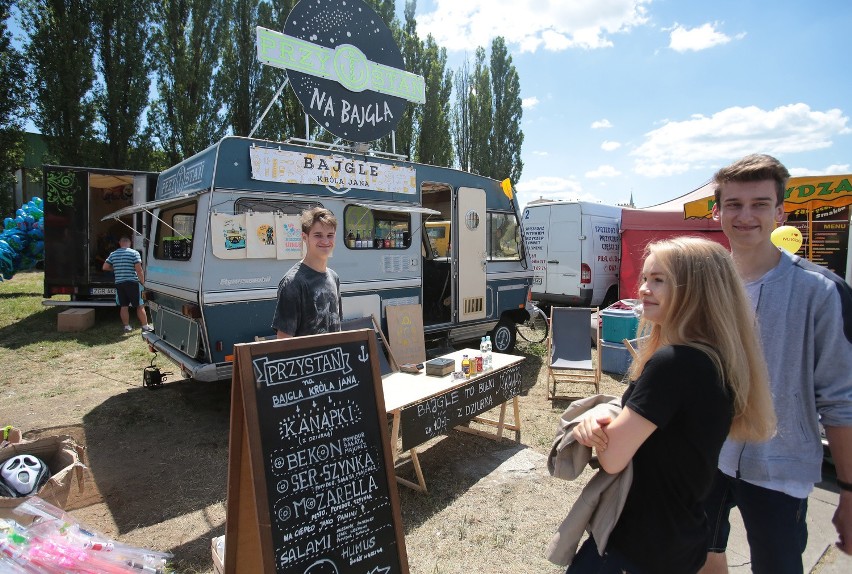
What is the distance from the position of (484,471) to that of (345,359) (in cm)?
224

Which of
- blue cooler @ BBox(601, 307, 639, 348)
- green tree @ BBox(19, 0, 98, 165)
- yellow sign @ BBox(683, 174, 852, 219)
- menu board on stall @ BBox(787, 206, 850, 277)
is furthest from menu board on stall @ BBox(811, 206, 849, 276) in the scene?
green tree @ BBox(19, 0, 98, 165)

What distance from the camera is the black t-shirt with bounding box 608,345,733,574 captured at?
4.09 ft

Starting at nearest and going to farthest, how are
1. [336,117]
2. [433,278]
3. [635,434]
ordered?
[635,434] → [336,117] → [433,278]

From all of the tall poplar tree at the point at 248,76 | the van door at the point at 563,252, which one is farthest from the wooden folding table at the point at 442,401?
the tall poplar tree at the point at 248,76

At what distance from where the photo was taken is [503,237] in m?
6.99

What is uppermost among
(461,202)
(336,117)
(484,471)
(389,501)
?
(336,117)

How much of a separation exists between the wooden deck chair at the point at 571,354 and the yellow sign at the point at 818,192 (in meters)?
2.53

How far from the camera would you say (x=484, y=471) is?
384cm

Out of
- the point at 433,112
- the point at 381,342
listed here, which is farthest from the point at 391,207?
the point at 433,112

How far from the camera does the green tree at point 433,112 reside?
60.4ft

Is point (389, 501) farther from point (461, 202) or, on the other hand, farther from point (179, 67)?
point (179, 67)

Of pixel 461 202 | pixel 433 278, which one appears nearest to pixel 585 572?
pixel 461 202

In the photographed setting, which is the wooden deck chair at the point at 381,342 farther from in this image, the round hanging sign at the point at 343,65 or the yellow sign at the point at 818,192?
the yellow sign at the point at 818,192

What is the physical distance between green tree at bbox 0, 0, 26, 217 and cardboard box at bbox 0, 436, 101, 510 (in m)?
16.3
